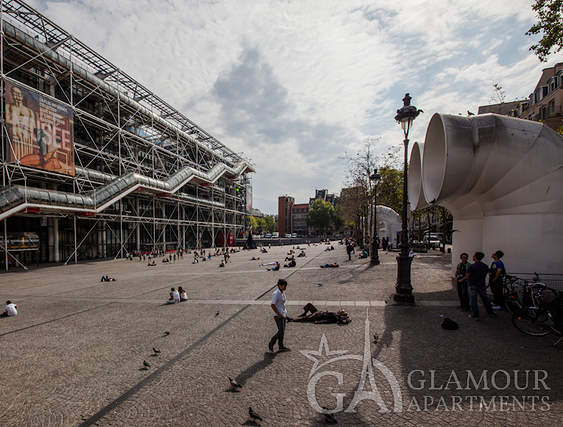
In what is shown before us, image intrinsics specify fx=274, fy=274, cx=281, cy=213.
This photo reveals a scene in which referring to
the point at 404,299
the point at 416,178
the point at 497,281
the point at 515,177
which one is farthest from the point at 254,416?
the point at 416,178

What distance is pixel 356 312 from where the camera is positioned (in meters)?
8.30

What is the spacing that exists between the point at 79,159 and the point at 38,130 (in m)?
4.98

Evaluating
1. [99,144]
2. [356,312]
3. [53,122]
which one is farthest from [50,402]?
[99,144]

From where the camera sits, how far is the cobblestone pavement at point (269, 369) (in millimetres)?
3781

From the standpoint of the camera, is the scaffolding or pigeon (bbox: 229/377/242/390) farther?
the scaffolding

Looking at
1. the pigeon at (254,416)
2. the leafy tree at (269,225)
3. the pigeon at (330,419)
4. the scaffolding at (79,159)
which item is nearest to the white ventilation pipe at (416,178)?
the pigeon at (330,419)

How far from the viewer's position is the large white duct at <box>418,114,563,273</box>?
8.59 m

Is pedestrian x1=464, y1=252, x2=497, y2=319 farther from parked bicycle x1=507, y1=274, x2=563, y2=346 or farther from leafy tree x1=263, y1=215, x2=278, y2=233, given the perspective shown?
leafy tree x1=263, y1=215, x2=278, y2=233

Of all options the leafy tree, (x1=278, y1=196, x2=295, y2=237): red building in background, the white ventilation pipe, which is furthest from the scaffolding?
the leafy tree

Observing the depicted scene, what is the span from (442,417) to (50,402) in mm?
5696

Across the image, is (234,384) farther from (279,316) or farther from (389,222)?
(389,222)

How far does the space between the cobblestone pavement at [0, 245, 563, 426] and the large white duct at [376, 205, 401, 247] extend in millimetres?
A: 27724

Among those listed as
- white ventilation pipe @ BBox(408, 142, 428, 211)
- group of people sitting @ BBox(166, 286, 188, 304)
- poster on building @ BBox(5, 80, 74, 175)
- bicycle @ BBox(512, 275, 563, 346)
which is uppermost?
poster on building @ BBox(5, 80, 74, 175)

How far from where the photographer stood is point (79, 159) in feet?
92.0
